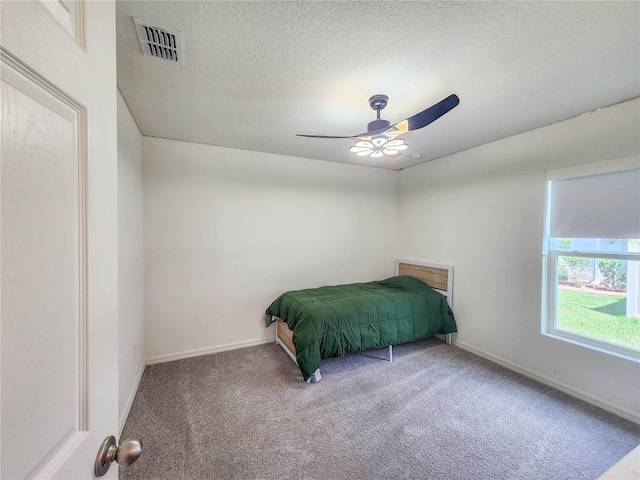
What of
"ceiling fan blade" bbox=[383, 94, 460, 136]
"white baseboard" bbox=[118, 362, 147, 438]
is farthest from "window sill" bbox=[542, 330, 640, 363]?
"white baseboard" bbox=[118, 362, 147, 438]

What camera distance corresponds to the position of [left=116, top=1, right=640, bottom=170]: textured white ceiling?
130 centimetres

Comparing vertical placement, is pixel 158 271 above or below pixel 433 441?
above

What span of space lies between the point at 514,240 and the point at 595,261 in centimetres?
62

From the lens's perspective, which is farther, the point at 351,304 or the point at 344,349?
the point at 351,304

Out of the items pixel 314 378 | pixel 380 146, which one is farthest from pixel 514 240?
pixel 314 378

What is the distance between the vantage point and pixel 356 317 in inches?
107

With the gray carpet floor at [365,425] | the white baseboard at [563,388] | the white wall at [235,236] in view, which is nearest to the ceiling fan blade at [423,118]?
the white wall at [235,236]

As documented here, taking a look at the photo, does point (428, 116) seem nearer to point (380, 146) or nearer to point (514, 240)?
point (380, 146)

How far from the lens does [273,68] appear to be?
171 centimetres

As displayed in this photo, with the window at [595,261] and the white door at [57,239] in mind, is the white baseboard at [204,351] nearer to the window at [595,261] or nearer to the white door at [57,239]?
the white door at [57,239]

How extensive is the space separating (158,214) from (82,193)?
2.69 m

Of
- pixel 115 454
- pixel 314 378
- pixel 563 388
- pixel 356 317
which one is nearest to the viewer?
pixel 115 454

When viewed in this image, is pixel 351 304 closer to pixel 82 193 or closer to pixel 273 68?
pixel 273 68

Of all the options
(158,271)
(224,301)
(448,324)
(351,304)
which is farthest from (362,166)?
(158,271)
